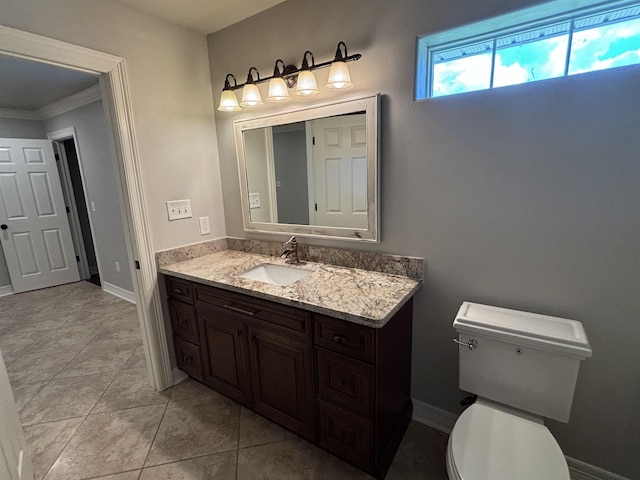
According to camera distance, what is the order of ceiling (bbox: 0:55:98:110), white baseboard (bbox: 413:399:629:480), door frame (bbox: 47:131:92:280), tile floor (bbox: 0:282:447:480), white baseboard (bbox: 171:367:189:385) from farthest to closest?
1. door frame (bbox: 47:131:92:280)
2. ceiling (bbox: 0:55:98:110)
3. white baseboard (bbox: 171:367:189:385)
4. tile floor (bbox: 0:282:447:480)
5. white baseboard (bbox: 413:399:629:480)

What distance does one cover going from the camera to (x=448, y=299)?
5.05ft

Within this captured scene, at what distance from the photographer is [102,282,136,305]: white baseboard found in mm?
3706

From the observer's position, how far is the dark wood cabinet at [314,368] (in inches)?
50.9

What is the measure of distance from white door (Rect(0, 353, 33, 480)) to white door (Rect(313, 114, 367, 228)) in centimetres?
164

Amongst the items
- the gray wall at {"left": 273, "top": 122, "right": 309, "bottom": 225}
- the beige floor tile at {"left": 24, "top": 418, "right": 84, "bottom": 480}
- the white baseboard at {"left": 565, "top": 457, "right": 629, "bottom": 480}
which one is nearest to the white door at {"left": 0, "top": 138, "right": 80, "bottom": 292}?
the beige floor tile at {"left": 24, "top": 418, "right": 84, "bottom": 480}

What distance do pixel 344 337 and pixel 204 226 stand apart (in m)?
1.47

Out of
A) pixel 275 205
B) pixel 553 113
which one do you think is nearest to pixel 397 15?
pixel 553 113

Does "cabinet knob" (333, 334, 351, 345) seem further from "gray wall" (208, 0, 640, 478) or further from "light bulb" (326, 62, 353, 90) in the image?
"light bulb" (326, 62, 353, 90)

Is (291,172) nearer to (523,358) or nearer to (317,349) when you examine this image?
(317,349)

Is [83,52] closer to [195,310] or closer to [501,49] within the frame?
[195,310]

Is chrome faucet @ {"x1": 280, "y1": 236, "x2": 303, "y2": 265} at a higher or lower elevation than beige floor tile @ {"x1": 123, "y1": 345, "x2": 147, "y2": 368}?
higher

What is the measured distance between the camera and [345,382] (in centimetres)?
133

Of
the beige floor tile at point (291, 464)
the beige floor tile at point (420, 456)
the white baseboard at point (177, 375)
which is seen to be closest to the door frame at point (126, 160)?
the white baseboard at point (177, 375)

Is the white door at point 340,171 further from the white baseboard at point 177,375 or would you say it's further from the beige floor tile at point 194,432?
the white baseboard at point 177,375
